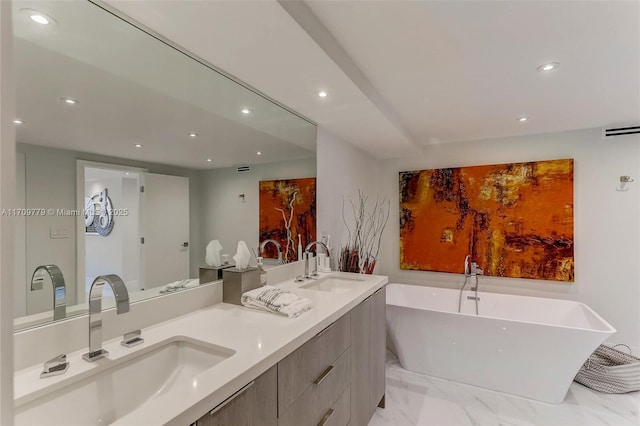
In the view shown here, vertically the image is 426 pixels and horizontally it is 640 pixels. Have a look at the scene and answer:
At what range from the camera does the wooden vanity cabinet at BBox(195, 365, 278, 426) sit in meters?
0.82

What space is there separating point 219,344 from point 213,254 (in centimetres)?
68

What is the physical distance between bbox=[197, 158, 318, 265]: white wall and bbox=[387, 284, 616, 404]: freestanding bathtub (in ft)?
5.31

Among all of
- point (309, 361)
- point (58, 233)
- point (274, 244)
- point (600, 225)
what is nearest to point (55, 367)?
point (58, 233)

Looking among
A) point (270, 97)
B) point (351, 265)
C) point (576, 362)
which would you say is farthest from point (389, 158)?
point (576, 362)

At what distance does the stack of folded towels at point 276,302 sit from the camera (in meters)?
1.41

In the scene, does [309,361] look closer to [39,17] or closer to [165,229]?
[165,229]

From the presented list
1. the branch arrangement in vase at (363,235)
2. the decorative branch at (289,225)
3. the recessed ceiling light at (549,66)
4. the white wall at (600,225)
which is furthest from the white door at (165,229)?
the white wall at (600,225)

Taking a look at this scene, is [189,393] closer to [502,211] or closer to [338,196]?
[338,196]

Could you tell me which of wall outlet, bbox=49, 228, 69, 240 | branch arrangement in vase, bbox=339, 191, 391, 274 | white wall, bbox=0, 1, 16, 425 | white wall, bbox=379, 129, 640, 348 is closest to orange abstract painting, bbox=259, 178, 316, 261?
branch arrangement in vase, bbox=339, 191, 391, 274

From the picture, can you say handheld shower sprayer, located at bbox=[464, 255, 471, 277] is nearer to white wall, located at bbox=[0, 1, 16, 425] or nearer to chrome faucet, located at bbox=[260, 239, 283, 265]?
chrome faucet, located at bbox=[260, 239, 283, 265]

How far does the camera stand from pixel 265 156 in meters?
2.19

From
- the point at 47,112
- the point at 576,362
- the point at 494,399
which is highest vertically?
the point at 47,112

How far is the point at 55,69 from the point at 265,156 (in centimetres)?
125

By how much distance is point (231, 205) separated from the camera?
1891 mm
